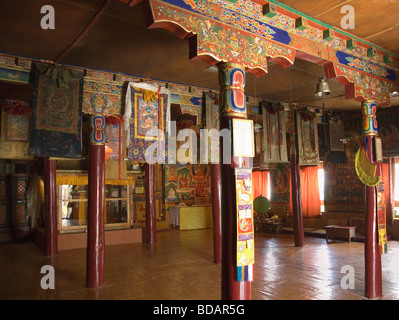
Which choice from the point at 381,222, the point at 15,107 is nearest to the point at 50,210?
the point at 15,107

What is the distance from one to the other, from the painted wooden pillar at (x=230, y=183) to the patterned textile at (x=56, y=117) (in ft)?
10.2

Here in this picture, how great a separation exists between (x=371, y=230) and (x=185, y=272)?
133 inches

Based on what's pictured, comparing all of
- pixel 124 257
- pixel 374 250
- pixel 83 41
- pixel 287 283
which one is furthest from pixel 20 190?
pixel 374 250

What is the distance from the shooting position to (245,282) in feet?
11.4

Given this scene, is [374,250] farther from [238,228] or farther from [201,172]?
[201,172]

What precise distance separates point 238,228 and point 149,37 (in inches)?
124

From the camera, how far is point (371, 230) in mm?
5012

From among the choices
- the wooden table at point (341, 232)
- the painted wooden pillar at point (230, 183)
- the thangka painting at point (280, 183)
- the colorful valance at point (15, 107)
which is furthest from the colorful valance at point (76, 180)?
the painted wooden pillar at point (230, 183)

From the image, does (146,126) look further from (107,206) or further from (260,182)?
(260,182)

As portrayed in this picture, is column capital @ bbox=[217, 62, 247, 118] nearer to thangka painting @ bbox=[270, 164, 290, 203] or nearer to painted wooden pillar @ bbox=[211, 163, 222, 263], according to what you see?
painted wooden pillar @ bbox=[211, 163, 222, 263]

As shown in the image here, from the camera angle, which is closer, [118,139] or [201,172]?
[118,139]

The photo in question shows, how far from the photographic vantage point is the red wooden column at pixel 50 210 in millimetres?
8445
